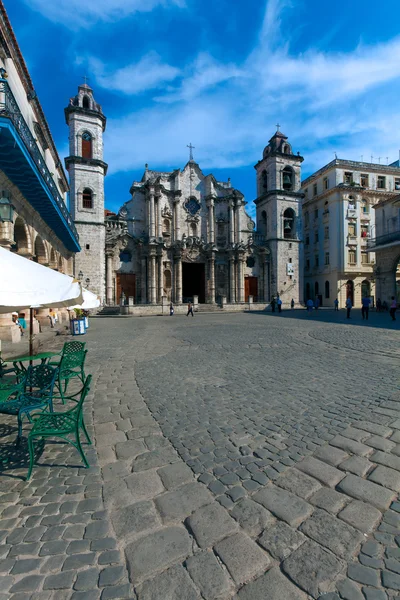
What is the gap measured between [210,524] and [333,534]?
883mm

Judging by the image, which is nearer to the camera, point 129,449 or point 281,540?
point 281,540

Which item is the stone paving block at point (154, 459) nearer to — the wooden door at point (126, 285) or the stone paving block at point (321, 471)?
the stone paving block at point (321, 471)

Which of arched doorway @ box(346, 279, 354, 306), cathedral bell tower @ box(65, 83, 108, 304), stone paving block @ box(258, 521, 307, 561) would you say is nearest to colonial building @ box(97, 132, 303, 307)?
cathedral bell tower @ box(65, 83, 108, 304)

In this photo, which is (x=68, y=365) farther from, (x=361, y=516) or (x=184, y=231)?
(x=184, y=231)

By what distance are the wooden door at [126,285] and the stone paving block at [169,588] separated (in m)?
32.2

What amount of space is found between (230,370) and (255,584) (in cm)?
511

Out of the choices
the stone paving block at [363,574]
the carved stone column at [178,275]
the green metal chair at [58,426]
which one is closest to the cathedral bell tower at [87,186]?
the carved stone column at [178,275]

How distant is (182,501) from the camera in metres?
2.54

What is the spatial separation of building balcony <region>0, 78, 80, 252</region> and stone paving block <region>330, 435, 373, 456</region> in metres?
9.17

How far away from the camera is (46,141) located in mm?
18719

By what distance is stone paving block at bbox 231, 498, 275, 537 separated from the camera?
7.30ft

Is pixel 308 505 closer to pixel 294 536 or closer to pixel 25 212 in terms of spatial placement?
pixel 294 536

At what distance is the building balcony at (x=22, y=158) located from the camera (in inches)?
291

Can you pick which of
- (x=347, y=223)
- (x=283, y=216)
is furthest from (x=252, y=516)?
(x=347, y=223)
